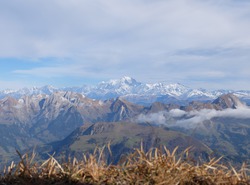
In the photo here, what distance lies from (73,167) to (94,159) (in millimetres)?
326

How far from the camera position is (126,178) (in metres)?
3.55

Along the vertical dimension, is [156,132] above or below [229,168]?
above

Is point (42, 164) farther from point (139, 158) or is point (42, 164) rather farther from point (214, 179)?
point (214, 179)

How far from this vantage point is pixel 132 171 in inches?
152

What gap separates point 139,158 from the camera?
4.01 meters

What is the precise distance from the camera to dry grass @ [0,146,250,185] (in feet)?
11.7

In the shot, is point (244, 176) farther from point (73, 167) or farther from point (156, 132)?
point (73, 167)

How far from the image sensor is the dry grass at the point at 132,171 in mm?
3561

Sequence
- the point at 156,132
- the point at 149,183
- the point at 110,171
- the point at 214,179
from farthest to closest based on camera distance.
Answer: the point at 156,132, the point at 110,171, the point at 214,179, the point at 149,183

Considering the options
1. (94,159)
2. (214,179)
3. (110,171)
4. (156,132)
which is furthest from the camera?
(156,132)

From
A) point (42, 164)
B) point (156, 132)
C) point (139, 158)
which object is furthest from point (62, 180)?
point (156, 132)

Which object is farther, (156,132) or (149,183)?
(156,132)

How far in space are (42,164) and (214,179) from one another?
6.98ft

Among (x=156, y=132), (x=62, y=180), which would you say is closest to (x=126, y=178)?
(x=62, y=180)
